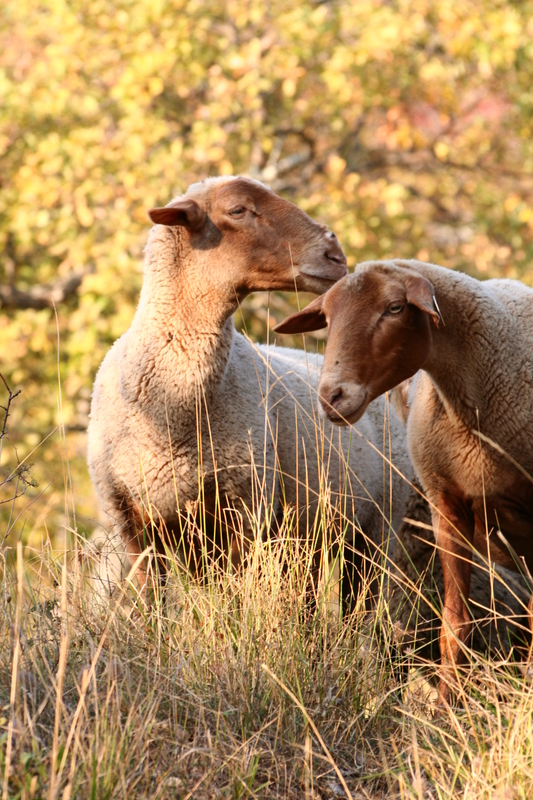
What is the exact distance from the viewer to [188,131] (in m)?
11.3

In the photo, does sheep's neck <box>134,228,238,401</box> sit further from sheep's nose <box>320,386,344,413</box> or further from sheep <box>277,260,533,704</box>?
sheep's nose <box>320,386,344,413</box>

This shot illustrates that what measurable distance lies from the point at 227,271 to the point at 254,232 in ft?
0.72

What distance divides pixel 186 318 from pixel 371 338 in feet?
3.93

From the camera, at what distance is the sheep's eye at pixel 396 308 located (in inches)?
150

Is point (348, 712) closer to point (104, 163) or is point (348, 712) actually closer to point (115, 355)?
point (115, 355)

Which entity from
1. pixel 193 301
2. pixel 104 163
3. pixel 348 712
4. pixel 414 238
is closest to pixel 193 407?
pixel 193 301

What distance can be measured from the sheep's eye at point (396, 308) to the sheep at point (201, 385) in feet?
2.46

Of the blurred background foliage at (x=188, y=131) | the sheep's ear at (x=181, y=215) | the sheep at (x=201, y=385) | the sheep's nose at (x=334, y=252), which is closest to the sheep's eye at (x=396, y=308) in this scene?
the sheep at (x=201, y=385)

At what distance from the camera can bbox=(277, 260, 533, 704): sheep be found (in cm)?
382

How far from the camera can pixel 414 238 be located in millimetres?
11461

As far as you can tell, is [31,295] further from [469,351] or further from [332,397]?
[332,397]

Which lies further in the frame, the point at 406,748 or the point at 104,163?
the point at 104,163

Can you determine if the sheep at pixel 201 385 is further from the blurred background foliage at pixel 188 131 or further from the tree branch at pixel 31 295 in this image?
the tree branch at pixel 31 295

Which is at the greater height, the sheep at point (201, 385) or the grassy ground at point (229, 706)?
the sheep at point (201, 385)
